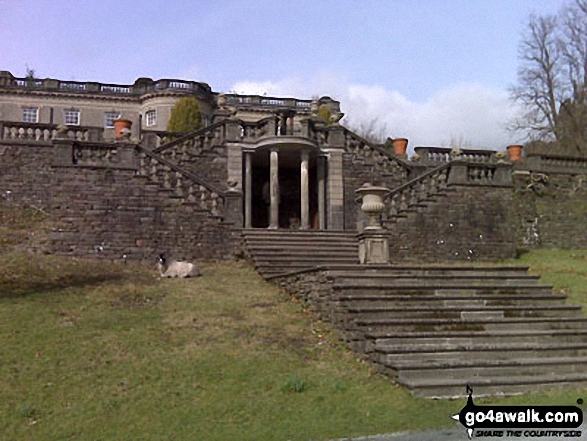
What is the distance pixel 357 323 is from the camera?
10.6 meters

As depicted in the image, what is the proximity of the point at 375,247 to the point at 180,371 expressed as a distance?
627 centimetres

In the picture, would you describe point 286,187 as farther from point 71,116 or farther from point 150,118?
point 71,116

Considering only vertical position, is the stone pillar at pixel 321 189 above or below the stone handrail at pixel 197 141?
below

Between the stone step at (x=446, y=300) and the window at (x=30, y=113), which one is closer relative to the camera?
the stone step at (x=446, y=300)

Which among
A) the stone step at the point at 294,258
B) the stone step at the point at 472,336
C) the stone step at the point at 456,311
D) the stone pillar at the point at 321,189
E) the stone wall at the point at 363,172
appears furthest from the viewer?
the stone wall at the point at 363,172

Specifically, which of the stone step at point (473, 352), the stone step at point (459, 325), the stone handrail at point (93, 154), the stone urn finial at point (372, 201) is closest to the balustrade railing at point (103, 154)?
the stone handrail at point (93, 154)

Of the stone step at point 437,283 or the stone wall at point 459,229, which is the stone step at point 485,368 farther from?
the stone wall at point 459,229

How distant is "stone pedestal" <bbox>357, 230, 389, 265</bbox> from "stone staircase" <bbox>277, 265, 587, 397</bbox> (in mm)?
1760

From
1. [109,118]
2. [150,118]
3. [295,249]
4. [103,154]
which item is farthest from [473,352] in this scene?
[109,118]

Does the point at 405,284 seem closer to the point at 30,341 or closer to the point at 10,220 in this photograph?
the point at 30,341

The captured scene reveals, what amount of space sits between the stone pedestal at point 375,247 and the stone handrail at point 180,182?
5.13m

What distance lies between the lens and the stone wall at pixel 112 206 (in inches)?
667

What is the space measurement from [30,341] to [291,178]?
15190 millimetres

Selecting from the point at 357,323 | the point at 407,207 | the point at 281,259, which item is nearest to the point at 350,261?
the point at 281,259
